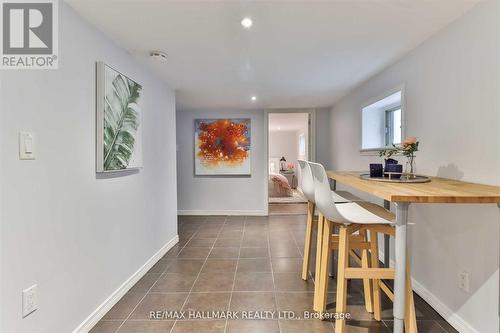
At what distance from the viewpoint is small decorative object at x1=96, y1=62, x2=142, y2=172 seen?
6.29 ft

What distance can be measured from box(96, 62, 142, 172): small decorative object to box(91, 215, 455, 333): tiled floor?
1.11 meters

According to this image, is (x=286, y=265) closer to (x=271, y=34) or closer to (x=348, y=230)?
(x=348, y=230)

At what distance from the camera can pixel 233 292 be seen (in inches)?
90.4

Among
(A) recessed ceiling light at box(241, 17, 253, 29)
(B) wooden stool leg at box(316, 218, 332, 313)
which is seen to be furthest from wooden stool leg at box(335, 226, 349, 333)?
(A) recessed ceiling light at box(241, 17, 253, 29)

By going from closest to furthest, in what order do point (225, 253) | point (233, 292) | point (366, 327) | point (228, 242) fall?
point (366, 327), point (233, 292), point (225, 253), point (228, 242)

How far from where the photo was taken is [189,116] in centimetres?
527

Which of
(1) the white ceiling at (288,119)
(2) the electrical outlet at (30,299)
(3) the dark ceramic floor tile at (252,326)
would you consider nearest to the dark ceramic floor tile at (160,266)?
(3) the dark ceramic floor tile at (252,326)

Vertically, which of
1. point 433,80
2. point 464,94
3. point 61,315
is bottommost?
point 61,315

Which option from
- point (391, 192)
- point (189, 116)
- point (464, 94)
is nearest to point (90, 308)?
point (391, 192)

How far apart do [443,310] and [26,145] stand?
9.31 ft

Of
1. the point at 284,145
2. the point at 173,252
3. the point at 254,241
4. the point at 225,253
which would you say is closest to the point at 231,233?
the point at 254,241

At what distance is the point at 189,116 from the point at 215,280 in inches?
140

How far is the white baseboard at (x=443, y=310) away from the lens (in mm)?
1699

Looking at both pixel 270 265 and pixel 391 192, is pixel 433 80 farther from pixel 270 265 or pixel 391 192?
pixel 270 265
